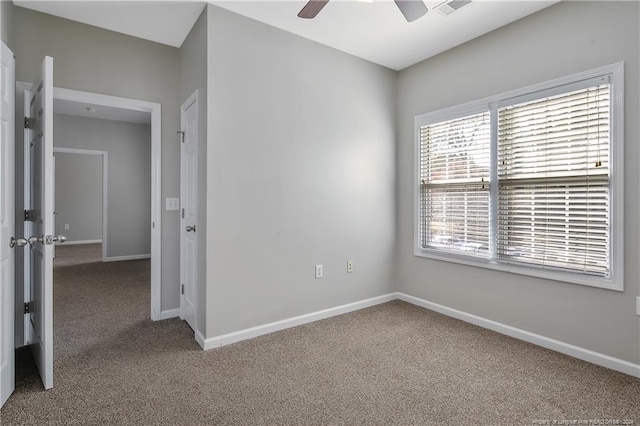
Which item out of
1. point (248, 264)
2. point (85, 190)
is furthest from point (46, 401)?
point (85, 190)

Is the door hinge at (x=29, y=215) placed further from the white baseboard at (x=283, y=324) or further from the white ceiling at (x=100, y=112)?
the white ceiling at (x=100, y=112)

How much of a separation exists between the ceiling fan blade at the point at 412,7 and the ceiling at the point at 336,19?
24.5 inches

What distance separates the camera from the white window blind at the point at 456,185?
305cm

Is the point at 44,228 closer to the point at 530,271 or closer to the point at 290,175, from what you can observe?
the point at 290,175

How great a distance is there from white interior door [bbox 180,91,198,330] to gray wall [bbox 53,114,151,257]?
401 cm

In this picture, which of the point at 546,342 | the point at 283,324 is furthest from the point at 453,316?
the point at 283,324

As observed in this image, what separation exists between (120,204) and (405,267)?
5.58 meters

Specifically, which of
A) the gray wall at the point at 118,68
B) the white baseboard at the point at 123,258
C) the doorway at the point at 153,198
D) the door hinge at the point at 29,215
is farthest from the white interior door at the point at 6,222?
the white baseboard at the point at 123,258

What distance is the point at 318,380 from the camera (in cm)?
213

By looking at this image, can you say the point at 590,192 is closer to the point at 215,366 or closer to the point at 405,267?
the point at 405,267

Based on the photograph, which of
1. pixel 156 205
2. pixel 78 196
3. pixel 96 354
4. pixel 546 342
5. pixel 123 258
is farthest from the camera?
pixel 78 196

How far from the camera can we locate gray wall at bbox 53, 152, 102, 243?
782cm

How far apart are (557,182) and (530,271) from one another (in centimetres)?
72

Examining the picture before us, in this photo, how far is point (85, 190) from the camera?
8.20m
